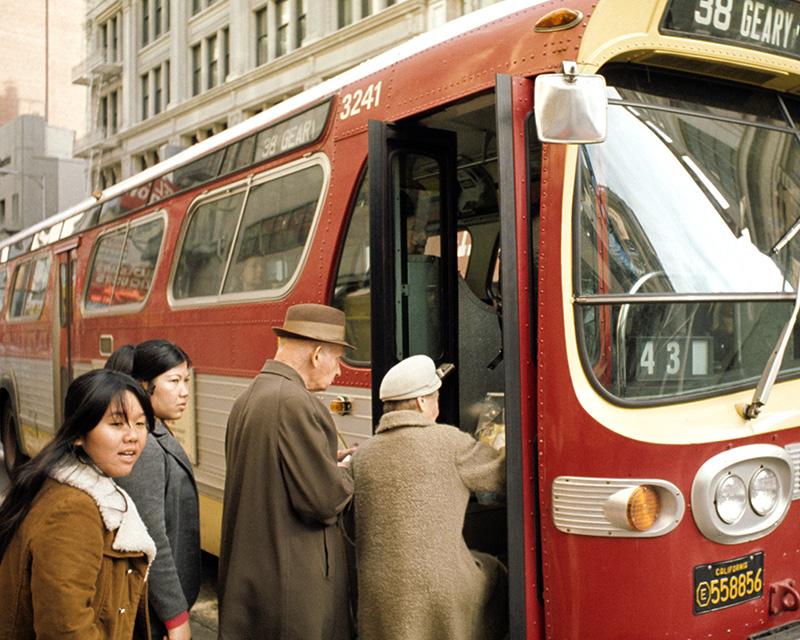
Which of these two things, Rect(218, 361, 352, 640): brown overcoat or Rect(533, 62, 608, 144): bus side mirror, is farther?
Rect(218, 361, 352, 640): brown overcoat

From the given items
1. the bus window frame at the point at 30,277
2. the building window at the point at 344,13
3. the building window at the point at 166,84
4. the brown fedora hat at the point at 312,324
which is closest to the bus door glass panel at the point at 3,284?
the bus window frame at the point at 30,277

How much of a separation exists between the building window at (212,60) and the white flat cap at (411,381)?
103 feet

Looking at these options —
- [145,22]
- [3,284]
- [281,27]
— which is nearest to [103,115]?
[145,22]

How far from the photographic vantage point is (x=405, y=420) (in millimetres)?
3395

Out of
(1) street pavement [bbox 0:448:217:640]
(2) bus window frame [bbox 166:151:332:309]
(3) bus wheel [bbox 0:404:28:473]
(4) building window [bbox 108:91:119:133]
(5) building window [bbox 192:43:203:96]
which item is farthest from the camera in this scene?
(4) building window [bbox 108:91:119:133]

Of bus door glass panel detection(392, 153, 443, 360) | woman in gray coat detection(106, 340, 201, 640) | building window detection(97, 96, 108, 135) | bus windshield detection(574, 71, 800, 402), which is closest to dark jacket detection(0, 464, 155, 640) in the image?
woman in gray coat detection(106, 340, 201, 640)

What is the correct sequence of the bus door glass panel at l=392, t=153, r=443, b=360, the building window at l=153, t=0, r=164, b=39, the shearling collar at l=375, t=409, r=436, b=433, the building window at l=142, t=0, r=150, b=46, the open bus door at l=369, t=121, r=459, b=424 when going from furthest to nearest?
the building window at l=142, t=0, r=150, b=46, the building window at l=153, t=0, r=164, b=39, the bus door glass panel at l=392, t=153, r=443, b=360, the open bus door at l=369, t=121, r=459, b=424, the shearling collar at l=375, t=409, r=436, b=433

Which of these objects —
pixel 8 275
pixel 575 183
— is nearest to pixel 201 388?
pixel 575 183

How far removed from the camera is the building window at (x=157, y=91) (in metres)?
37.1

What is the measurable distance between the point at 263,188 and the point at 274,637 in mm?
3222

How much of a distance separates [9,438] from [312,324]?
10771 millimetres

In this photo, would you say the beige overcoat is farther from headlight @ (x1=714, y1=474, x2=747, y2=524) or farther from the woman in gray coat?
headlight @ (x1=714, y1=474, x2=747, y2=524)

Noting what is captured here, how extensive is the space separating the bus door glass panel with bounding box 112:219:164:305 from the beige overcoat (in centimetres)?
430

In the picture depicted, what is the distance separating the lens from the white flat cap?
11.2 feet
